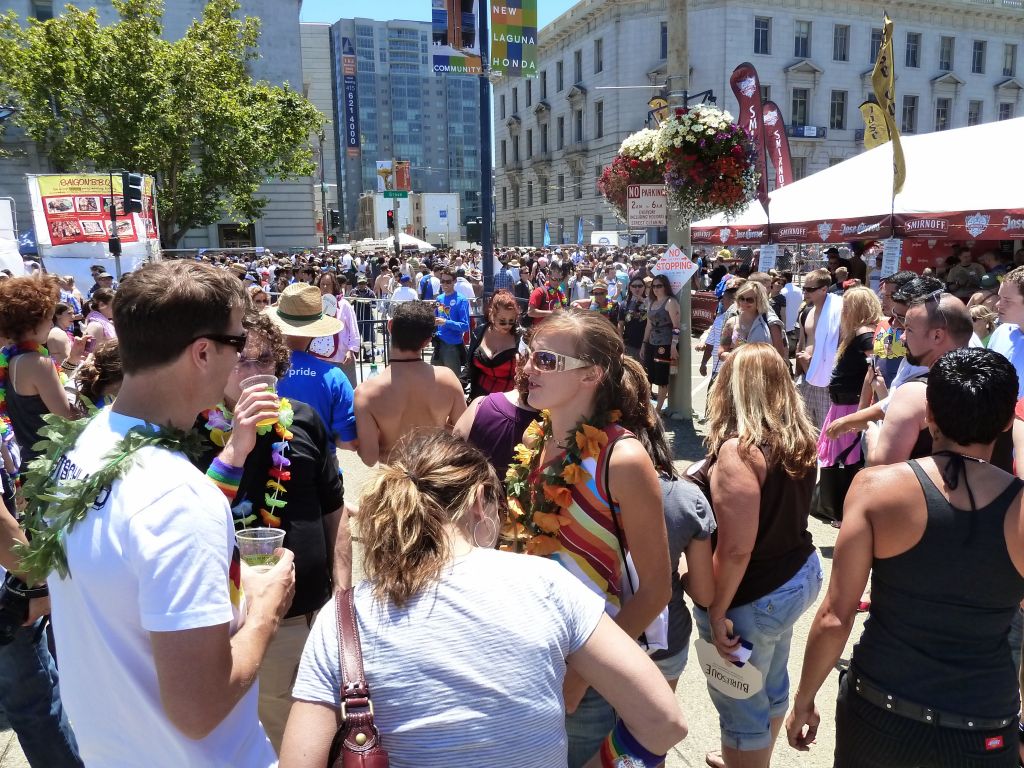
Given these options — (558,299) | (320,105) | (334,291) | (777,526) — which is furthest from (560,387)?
(320,105)

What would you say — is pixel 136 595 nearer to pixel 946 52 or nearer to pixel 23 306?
A: pixel 23 306

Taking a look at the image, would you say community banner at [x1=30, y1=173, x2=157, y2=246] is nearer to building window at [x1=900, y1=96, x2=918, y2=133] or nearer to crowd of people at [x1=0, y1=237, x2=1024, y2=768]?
crowd of people at [x1=0, y1=237, x2=1024, y2=768]

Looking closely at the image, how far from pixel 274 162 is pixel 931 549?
31287mm

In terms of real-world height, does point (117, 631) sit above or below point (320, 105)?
below

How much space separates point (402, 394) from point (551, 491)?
1.95 metres

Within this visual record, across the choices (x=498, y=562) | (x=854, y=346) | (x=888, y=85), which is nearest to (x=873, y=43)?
(x=888, y=85)

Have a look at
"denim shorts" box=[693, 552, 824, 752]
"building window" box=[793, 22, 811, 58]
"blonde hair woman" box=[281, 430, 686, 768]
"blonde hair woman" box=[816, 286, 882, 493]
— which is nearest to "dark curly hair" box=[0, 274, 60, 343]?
"blonde hair woman" box=[281, 430, 686, 768]

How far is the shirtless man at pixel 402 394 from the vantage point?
162 inches

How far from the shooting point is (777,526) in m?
2.68

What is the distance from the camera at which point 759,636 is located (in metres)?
2.71

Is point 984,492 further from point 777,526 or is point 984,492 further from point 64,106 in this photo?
point 64,106

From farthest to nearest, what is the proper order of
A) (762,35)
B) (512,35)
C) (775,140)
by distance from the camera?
(762,35), (775,140), (512,35)

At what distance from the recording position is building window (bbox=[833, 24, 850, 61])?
51812 mm

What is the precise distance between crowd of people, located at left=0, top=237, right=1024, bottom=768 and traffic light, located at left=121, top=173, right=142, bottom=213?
40.2 feet
